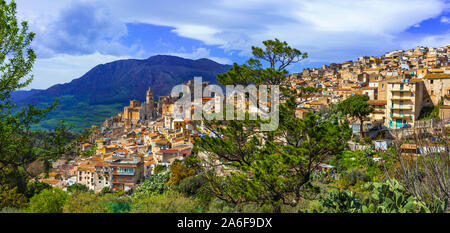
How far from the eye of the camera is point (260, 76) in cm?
823

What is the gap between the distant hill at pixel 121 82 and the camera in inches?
3494

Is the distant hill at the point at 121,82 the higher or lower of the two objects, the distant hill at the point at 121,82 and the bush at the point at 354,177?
the higher

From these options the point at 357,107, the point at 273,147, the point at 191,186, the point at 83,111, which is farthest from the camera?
the point at 83,111

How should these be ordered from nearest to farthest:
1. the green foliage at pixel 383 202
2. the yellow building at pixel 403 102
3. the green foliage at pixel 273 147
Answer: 1. the green foliage at pixel 383 202
2. the green foliage at pixel 273 147
3. the yellow building at pixel 403 102

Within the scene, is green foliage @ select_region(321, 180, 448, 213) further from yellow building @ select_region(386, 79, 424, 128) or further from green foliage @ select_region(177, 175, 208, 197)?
yellow building @ select_region(386, 79, 424, 128)

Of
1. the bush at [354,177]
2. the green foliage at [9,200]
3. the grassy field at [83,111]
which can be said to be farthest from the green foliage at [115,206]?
the grassy field at [83,111]

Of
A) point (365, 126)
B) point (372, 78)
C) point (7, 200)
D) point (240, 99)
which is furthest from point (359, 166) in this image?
point (372, 78)

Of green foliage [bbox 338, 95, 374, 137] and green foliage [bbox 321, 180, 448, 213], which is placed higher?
green foliage [bbox 338, 95, 374, 137]

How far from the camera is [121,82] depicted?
11669 cm

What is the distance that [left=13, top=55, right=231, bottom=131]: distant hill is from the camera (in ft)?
291

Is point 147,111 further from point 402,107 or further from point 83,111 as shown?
point 402,107

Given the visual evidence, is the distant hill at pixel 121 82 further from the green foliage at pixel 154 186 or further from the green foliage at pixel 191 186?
the green foliage at pixel 191 186

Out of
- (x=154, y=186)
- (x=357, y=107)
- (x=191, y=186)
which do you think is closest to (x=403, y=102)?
(x=357, y=107)

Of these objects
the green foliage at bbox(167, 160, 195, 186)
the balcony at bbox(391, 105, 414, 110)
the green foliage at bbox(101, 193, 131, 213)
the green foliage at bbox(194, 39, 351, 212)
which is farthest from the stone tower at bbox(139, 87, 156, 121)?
the green foliage at bbox(194, 39, 351, 212)
